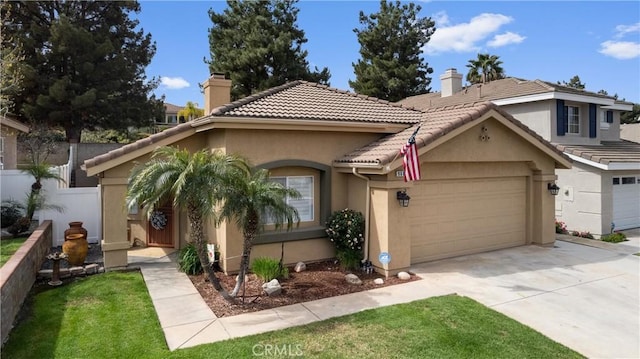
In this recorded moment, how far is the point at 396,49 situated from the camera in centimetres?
3416

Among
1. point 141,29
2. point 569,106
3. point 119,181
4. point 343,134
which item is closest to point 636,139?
point 569,106

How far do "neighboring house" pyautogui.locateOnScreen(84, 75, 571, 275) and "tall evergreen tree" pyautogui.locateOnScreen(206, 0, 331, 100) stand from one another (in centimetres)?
1686

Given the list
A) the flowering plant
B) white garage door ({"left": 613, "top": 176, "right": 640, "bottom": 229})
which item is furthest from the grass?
white garage door ({"left": 613, "top": 176, "right": 640, "bottom": 229})

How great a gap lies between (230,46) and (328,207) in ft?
78.0

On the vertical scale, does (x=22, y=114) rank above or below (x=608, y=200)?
above

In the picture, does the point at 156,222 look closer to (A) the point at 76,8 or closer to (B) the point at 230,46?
(B) the point at 230,46

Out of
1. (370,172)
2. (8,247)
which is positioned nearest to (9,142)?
(8,247)

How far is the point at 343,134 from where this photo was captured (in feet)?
37.1

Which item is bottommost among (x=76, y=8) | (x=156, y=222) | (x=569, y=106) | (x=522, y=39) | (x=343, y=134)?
(x=156, y=222)

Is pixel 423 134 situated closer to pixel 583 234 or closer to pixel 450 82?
pixel 583 234

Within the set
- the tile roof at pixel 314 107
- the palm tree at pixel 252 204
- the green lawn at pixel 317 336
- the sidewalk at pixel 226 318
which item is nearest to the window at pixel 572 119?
the tile roof at pixel 314 107

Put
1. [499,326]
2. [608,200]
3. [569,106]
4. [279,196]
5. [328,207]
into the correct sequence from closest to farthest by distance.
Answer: [499,326] → [279,196] → [328,207] → [608,200] → [569,106]

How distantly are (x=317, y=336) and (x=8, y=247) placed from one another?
949 centimetres

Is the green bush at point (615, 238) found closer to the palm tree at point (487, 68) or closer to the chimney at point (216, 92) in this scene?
the chimney at point (216, 92)
